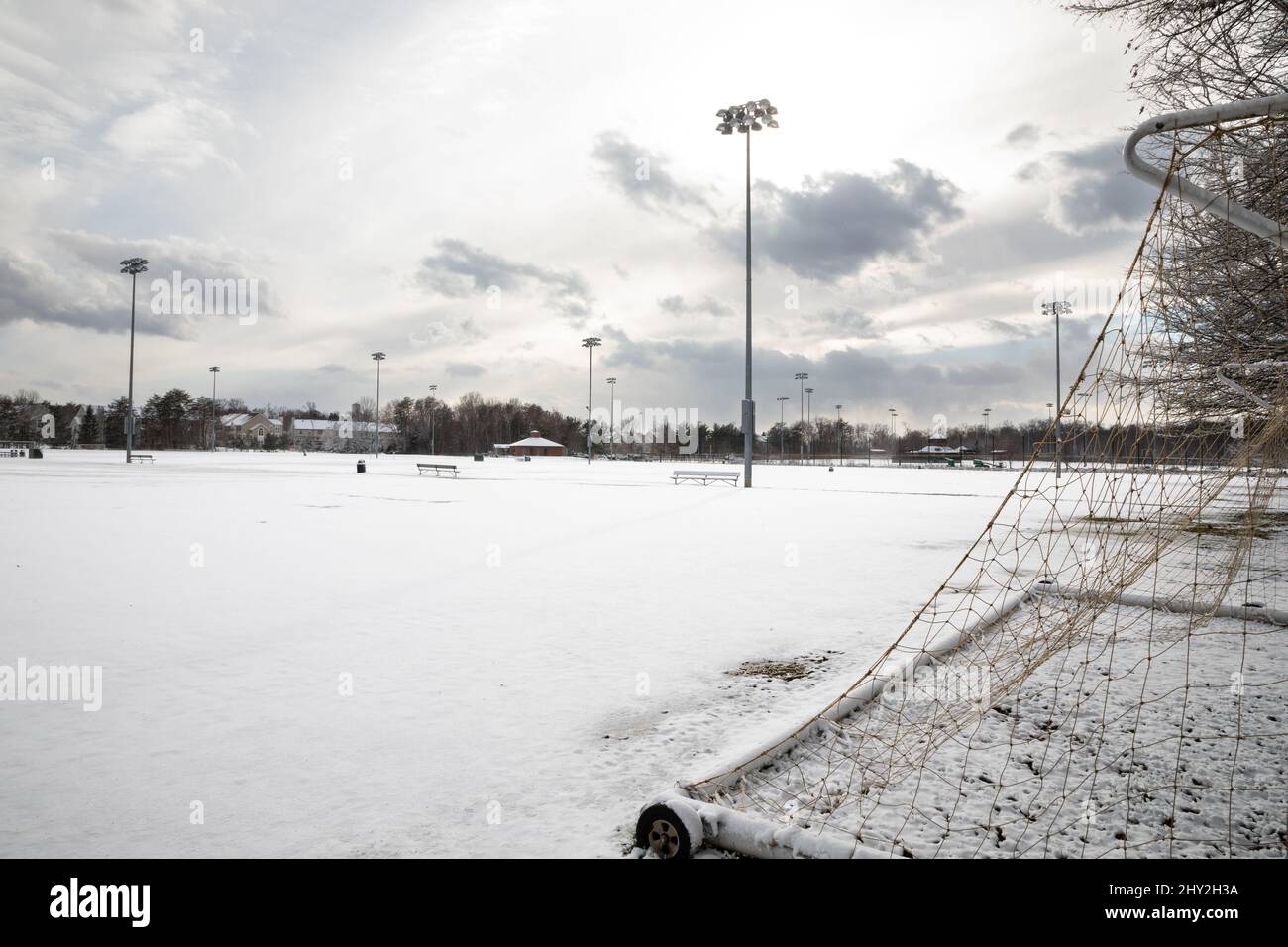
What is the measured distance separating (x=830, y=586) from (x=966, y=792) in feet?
16.7

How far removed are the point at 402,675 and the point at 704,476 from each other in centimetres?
2571

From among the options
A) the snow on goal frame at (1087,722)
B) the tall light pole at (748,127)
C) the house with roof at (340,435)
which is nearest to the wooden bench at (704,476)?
the tall light pole at (748,127)

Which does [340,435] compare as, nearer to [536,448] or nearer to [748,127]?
[536,448]

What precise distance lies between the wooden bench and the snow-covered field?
58.8ft

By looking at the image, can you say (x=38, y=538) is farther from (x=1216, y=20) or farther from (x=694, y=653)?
(x=1216, y=20)

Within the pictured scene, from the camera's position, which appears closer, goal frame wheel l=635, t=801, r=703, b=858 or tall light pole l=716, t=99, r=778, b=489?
goal frame wheel l=635, t=801, r=703, b=858

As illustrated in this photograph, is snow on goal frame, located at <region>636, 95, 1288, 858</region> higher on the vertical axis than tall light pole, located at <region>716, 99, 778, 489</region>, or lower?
lower

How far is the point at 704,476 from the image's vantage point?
3027cm

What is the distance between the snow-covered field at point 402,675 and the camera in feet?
9.78

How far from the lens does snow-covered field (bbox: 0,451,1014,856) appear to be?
2.98m
